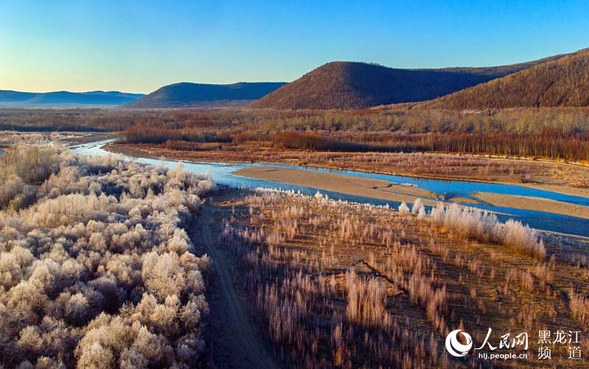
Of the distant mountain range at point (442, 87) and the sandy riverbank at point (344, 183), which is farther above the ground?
the distant mountain range at point (442, 87)

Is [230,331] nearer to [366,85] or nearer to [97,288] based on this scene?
[97,288]

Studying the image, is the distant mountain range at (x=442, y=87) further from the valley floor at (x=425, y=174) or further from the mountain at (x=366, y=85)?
the valley floor at (x=425, y=174)

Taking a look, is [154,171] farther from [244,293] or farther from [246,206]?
[244,293]

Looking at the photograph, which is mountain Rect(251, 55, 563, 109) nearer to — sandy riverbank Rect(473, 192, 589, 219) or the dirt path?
sandy riverbank Rect(473, 192, 589, 219)

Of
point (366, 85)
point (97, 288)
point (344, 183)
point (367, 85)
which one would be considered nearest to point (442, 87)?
point (367, 85)

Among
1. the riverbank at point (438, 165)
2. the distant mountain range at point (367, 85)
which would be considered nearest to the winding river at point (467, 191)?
the riverbank at point (438, 165)

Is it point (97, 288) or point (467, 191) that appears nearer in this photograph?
point (97, 288)
